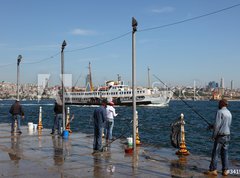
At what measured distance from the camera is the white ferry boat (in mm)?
119000

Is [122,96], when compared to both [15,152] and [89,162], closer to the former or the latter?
[15,152]

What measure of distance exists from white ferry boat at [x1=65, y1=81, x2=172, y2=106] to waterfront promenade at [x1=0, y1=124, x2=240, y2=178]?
334ft

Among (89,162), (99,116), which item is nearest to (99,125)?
(99,116)

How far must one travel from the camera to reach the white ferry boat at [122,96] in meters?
119

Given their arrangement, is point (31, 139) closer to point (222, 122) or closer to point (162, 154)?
point (162, 154)

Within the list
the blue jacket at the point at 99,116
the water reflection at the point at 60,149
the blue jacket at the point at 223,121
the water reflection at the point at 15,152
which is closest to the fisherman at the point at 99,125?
the blue jacket at the point at 99,116

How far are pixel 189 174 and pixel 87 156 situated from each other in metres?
3.66

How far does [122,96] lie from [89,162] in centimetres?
11057

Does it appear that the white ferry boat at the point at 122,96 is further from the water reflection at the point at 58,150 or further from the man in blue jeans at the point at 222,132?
the man in blue jeans at the point at 222,132

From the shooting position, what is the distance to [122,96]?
12062 centimetres

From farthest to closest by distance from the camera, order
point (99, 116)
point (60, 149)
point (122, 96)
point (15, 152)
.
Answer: point (122, 96) → point (60, 149) → point (99, 116) → point (15, 152)

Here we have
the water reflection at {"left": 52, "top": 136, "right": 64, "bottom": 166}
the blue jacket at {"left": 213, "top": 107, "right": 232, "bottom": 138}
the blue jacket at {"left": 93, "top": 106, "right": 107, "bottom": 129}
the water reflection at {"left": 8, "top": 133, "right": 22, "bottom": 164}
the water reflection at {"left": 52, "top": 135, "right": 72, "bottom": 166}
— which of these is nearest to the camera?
the blue jacket at {"left": 213, "top": 107, "right": 232, "bottom": 138}

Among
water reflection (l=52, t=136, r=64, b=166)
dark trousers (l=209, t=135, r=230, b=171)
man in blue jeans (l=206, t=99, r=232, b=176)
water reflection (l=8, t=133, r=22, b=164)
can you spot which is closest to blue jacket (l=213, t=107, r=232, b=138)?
man in blue jeans (l=206, t=99, r=232, b=176)

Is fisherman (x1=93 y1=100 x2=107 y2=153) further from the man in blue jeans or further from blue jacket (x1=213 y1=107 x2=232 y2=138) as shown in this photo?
blue jacket (x1=213 y1=107 x2=232 y2=138)
